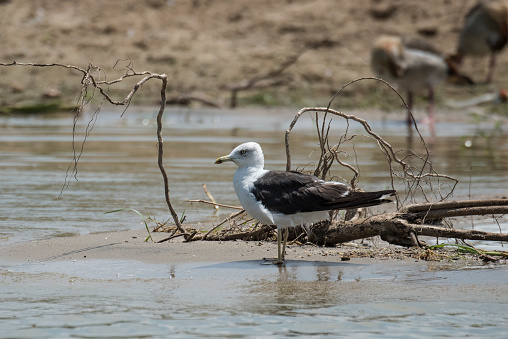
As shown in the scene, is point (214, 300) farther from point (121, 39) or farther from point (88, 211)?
point (121, 39)

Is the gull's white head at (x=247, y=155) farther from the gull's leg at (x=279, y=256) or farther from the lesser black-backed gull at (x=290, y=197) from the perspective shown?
the gull's leg at (x=279, y=256)

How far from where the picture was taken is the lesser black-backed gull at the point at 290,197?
19.8 feet

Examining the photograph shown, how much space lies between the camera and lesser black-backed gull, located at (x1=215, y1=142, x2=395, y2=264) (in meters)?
6.04

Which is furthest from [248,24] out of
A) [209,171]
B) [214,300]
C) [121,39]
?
[214,300]

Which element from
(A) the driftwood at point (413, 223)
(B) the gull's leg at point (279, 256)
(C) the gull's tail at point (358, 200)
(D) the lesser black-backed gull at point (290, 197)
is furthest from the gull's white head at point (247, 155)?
(A) the driftwood at point (413, 223)

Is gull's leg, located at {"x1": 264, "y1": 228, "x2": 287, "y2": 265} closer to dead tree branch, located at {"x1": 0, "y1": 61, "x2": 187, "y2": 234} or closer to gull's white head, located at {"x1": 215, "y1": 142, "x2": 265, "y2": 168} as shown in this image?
gull's white head, located at {"x1": 215, "y1": 142, "x2": 265, "y2": 168}

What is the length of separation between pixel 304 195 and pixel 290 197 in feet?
0.33

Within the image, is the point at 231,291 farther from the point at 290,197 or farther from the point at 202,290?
the point at 290,197

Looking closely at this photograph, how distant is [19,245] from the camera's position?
6.69 m

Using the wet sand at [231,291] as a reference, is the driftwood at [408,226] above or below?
above

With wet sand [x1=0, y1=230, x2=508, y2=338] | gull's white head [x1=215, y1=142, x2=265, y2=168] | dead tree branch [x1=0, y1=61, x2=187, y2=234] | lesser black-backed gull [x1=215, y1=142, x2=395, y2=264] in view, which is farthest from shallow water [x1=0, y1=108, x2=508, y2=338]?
dead tree branch [x1=0, y1=61, x2=187, y2=234]

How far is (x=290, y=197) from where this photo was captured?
612cm

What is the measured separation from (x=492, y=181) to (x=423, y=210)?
13.7ft

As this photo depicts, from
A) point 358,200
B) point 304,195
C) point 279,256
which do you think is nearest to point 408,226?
point 358,200
